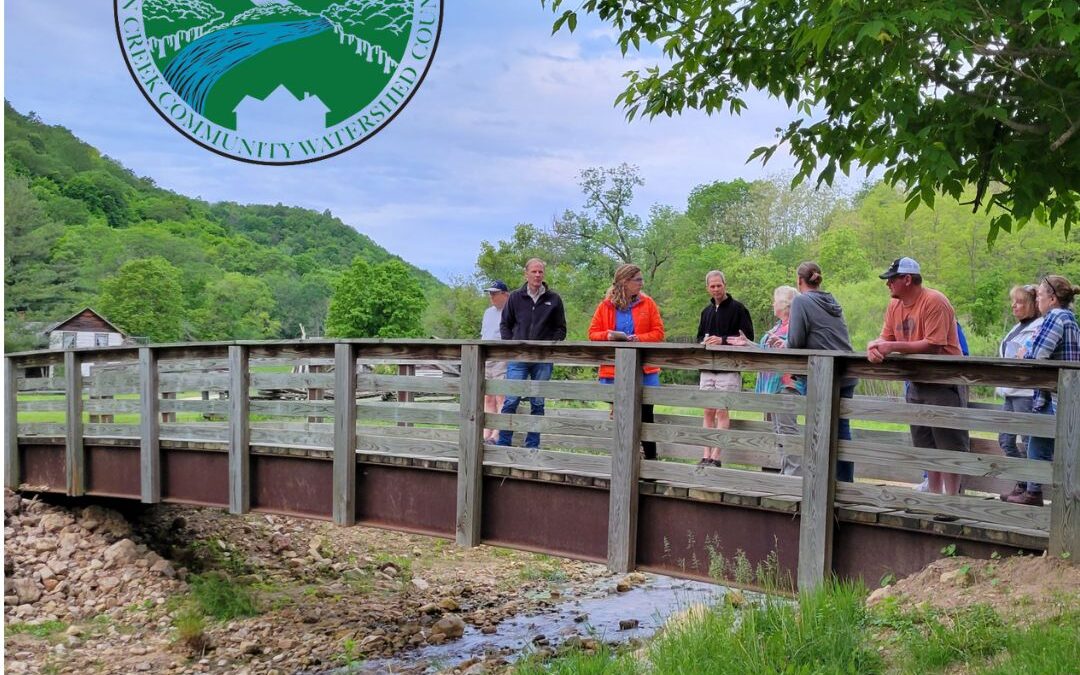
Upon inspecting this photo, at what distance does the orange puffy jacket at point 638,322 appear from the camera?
796 centimetres

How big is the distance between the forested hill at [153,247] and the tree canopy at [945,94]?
193 feet

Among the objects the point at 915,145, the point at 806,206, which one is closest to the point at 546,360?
the point at 915,145

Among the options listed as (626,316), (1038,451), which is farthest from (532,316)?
(1038,451)

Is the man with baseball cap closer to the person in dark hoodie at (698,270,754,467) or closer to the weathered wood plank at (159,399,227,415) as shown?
the person in dark hoodie at (698,270,754,467)

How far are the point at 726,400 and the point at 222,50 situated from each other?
7071mm

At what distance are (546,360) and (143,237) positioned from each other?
79.9m

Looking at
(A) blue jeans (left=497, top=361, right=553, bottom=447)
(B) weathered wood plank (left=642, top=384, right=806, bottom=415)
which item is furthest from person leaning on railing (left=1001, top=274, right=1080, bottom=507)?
(A) blue jeans (left=497, top=361, right=553, bottom=447)

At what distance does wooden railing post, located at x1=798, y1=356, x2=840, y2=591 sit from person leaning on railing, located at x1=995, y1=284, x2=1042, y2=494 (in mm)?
1316

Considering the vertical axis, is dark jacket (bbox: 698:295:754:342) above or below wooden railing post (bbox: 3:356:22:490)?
above

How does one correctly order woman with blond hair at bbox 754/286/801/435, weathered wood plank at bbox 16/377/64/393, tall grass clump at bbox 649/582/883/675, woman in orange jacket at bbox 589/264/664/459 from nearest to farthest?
tall grass clump at bbox 649/582/883/675 < woman with blond hair at bbox 754/286/801/435 < woman in orange jacket at bbox 589/264/664/459 < weathered wood plank at bbox 16/377/64/393

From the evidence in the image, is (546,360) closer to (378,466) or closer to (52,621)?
(378,466)

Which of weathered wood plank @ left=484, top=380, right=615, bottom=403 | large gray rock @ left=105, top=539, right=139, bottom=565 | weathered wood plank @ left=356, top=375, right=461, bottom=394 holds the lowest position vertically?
large gray rock @ left=105, top=539, right=139, bottom=565

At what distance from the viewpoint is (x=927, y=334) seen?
6.16 m

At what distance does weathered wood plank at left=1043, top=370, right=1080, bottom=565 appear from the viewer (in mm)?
5207
